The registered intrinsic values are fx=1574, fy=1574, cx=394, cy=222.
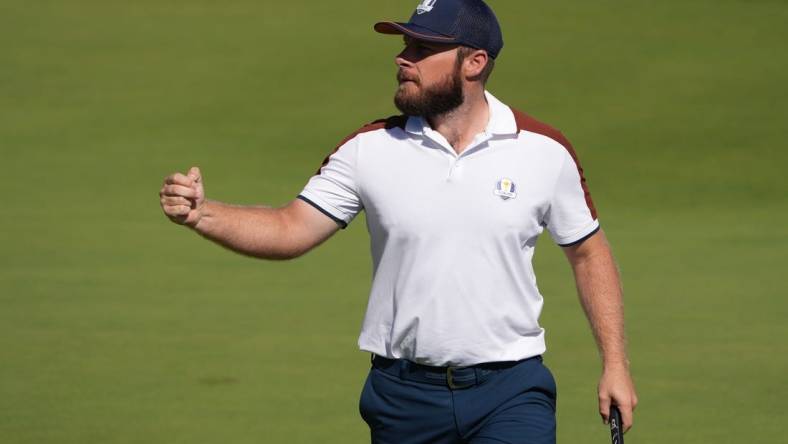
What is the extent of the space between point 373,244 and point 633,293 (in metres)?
6.80

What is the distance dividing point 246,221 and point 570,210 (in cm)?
95

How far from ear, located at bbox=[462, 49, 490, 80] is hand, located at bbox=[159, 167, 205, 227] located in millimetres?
894

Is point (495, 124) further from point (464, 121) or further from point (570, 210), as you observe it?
point (570, 210)

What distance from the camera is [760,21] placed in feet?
72.5

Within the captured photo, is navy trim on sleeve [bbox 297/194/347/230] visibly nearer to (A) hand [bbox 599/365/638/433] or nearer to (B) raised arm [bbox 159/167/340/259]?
(B) raised arm [bbox 159/167/340/259]

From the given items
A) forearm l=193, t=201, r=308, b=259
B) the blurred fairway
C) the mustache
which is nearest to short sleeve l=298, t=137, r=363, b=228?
forearm l=193, t=201, r=308, b=259

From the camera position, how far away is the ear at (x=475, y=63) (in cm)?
460

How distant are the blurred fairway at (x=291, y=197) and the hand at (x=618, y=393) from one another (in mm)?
3061

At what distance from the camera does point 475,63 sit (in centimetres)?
462

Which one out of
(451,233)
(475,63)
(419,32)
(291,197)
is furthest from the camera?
(291,197)

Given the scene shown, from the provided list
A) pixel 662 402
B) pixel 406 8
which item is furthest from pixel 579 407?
pixel 406 8

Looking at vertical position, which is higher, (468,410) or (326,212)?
(326,212)

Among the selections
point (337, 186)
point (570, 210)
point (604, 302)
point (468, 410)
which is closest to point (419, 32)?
point (337, 186)

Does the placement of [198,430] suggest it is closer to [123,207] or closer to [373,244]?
[373,244]
